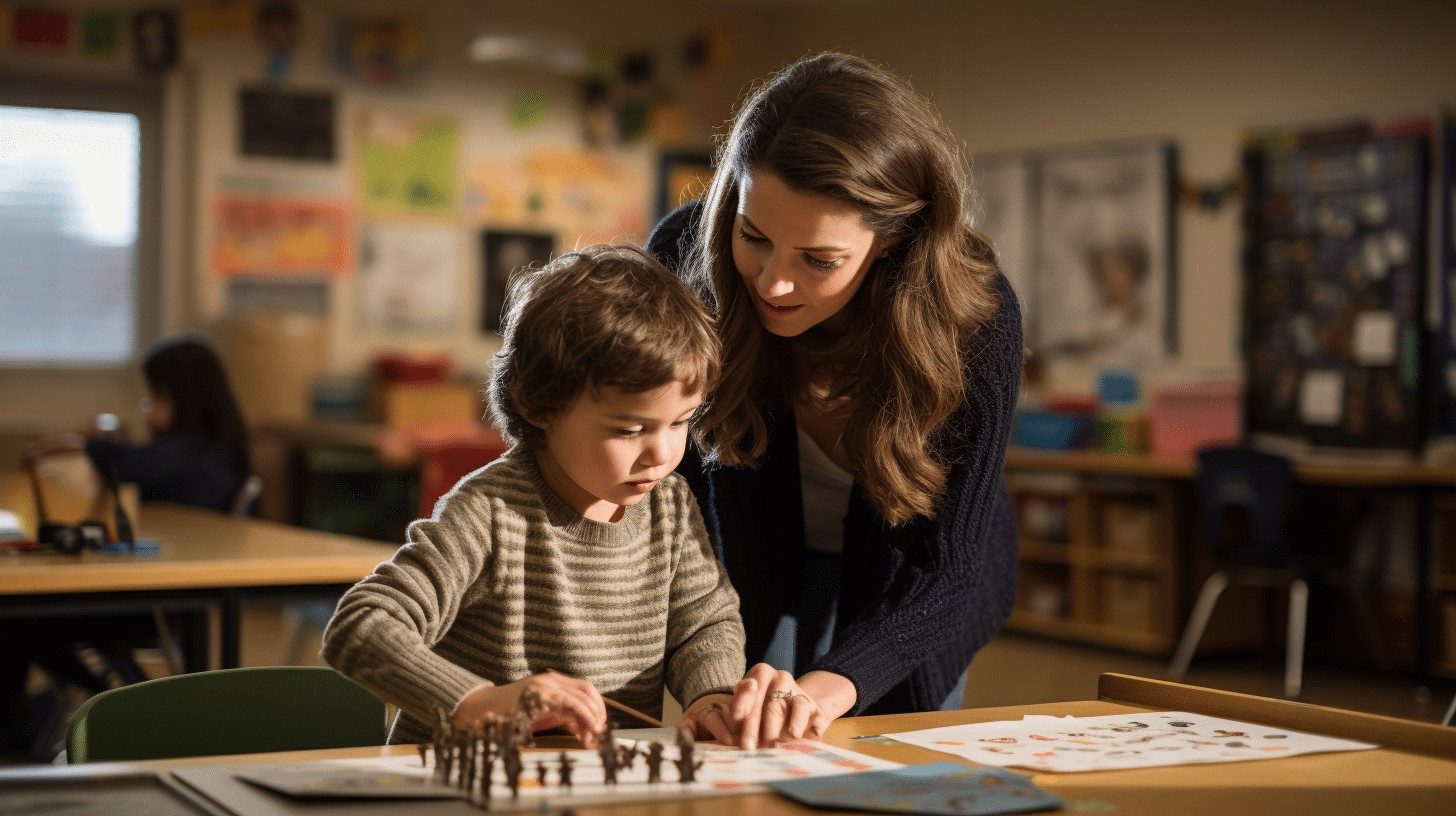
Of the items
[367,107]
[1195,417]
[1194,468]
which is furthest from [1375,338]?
[367,107]

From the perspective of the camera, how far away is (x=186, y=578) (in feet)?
7.82

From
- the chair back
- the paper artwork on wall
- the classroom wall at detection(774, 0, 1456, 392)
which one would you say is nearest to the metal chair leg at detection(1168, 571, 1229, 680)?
the chair back

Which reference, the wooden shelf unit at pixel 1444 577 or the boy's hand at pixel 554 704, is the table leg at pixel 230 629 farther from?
the wooden shelf unit at pixel 1444 577

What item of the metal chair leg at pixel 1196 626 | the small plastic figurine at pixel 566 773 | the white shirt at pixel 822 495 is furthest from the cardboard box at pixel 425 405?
the small plastic figurine at pixel 566 773

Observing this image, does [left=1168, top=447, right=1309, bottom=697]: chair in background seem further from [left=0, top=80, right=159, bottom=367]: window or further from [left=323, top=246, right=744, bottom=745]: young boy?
[left=0, top=80, right=159, bottom=367]: window

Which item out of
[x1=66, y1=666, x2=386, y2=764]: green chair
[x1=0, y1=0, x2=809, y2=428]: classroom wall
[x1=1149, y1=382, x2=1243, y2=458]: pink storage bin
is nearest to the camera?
[x1=66, y1=666, x2=386, y2=764]: green chair

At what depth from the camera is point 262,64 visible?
6504 mm

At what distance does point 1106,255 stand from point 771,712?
5.41 metres

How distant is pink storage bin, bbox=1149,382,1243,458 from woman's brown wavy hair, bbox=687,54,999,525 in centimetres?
421

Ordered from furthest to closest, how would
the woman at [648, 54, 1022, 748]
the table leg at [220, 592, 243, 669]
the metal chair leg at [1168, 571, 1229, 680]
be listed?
the metal chair leg at [1168, 571, 1229, 680] → the table leg at [220, 592, 243, 669] → the woman at [648, 54, 1022, 748]

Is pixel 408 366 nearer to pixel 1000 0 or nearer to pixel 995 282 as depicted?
pixel 1000 0

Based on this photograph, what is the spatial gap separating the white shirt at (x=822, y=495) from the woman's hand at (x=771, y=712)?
524mm

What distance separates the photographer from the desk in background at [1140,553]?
496cm

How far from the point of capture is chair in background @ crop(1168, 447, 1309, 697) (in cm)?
486
